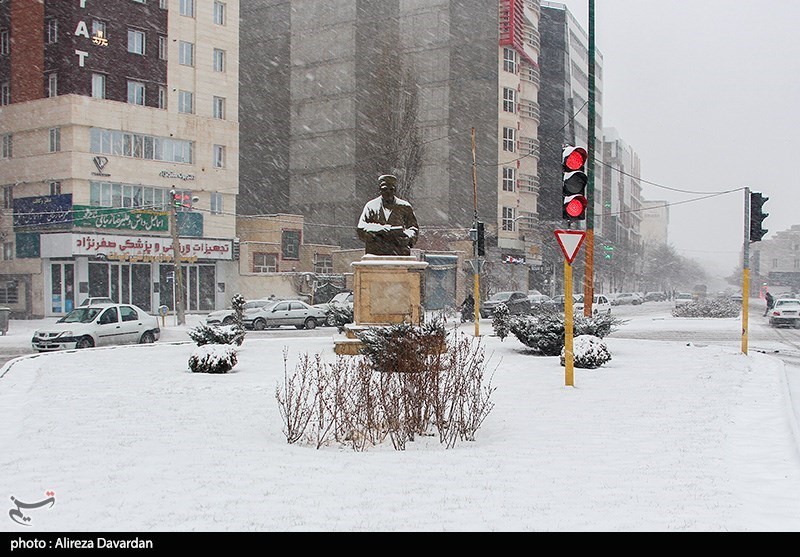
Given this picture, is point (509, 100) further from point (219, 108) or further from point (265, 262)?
Answer: point (265, 262)

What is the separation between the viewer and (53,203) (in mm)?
43500

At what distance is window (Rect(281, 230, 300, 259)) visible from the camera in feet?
176

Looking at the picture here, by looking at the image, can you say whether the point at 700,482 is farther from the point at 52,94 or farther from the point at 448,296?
the point at 448,296

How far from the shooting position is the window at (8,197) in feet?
151

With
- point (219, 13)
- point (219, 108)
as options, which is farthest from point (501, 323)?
point (219, 13)

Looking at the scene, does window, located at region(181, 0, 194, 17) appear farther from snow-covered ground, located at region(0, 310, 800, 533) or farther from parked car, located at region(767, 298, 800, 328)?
snow-covered ground, located at region(0, 310, 800, 533)

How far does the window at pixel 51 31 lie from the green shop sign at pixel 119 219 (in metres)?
9.25

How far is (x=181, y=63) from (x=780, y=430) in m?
A: 46.0

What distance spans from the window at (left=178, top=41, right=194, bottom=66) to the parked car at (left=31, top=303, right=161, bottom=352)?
90.1ft

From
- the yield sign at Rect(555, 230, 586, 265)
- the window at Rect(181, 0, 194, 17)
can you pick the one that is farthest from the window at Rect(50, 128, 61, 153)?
the yield sign at Rect(555, 230, 586, 265)

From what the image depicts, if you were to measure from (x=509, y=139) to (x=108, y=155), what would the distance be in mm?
30378

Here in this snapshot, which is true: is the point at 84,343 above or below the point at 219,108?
below

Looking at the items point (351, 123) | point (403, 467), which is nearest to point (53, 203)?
point (351, 123)

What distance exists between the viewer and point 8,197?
46188mm
